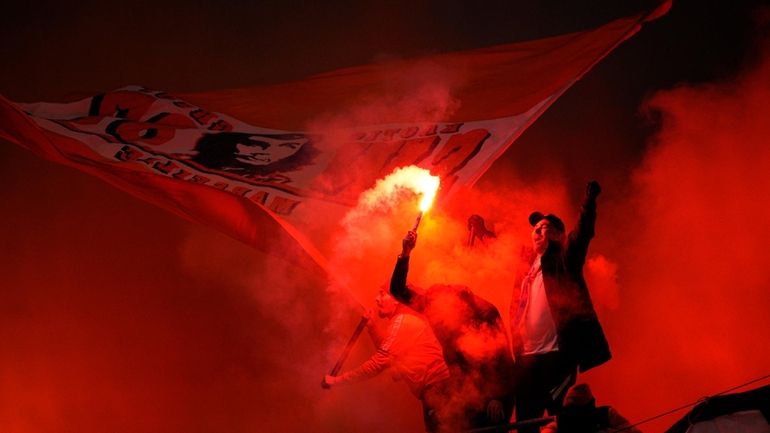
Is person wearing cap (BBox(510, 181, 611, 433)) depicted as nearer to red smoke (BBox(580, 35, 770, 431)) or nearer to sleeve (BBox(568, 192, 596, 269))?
sleeve (BBox(568, 192, 596, 269))

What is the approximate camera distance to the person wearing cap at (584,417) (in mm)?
3359

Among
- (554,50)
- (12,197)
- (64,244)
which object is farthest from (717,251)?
(12,197)

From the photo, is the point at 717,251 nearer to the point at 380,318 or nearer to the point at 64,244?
the point at 380,318

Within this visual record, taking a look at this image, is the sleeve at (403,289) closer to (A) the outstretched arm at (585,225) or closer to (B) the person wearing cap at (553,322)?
(B) the person wearing cap at (553,322)

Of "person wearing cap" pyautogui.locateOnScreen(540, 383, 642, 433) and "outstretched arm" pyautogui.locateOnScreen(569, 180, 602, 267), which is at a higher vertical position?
"outstretched arm" pyautogui.locateOnScreen(569, 180, 602, 267)

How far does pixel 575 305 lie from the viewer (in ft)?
13.1

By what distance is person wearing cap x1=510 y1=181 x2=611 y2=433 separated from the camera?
397 cm

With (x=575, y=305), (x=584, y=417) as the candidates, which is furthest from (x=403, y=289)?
(x=584, y=417)

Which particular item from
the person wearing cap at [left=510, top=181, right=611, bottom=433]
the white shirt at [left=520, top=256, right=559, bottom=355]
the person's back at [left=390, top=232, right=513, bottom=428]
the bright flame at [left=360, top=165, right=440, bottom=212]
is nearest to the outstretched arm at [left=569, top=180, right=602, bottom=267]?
the person wearing cap at [left=510, top=181, right=611, bottom=433]

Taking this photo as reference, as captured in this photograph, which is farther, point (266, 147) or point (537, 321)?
point (266, 147)

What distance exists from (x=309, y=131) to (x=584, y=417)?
3143 millimetres

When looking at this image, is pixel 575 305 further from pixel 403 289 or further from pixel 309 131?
pixel 309 131

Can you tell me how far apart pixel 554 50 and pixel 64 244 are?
4.25 meters

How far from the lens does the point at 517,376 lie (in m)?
4.25
